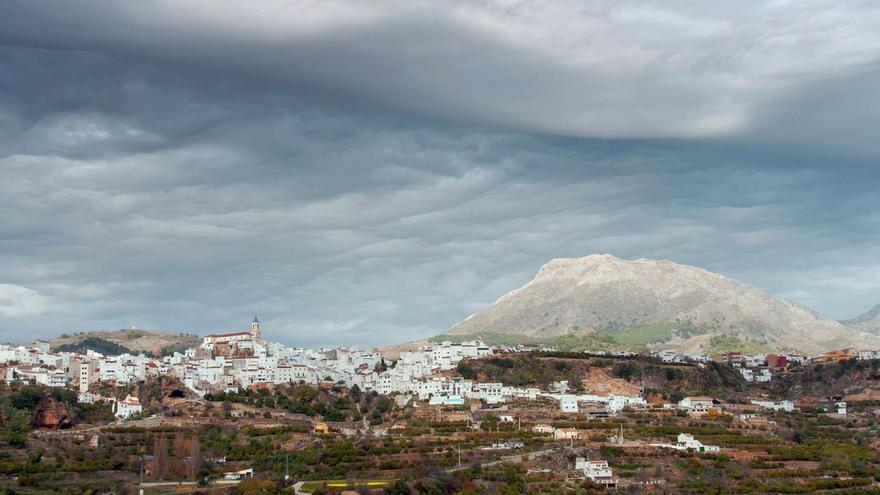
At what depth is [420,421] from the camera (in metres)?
61.8

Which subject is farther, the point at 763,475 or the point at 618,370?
the point at 618,370

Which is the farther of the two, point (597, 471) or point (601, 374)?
point (601, 374)

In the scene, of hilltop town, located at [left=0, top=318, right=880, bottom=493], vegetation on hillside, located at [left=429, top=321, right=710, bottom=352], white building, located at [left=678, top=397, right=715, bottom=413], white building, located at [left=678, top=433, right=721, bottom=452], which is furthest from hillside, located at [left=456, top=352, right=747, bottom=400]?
vegetation on hillside, located at [left=429, top=321, right=710, bottom=352]

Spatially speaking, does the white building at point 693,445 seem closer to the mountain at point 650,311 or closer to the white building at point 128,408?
the white building at point 128,408

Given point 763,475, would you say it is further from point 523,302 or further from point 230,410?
point 523,302

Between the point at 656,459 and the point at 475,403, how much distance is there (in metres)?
15.7

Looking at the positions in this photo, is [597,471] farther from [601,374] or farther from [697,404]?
[601,374]

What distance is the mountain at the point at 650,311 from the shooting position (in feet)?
482

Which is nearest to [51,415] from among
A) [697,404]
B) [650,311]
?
[697,404]

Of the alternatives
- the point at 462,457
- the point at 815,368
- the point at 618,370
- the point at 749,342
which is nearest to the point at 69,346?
the point at 618,370

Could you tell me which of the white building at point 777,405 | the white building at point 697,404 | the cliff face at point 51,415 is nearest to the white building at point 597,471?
the white building at point 697,404

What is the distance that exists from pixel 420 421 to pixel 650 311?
10444cm

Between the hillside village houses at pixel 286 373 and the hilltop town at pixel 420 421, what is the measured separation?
156mm

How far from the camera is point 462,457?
53156 mm
